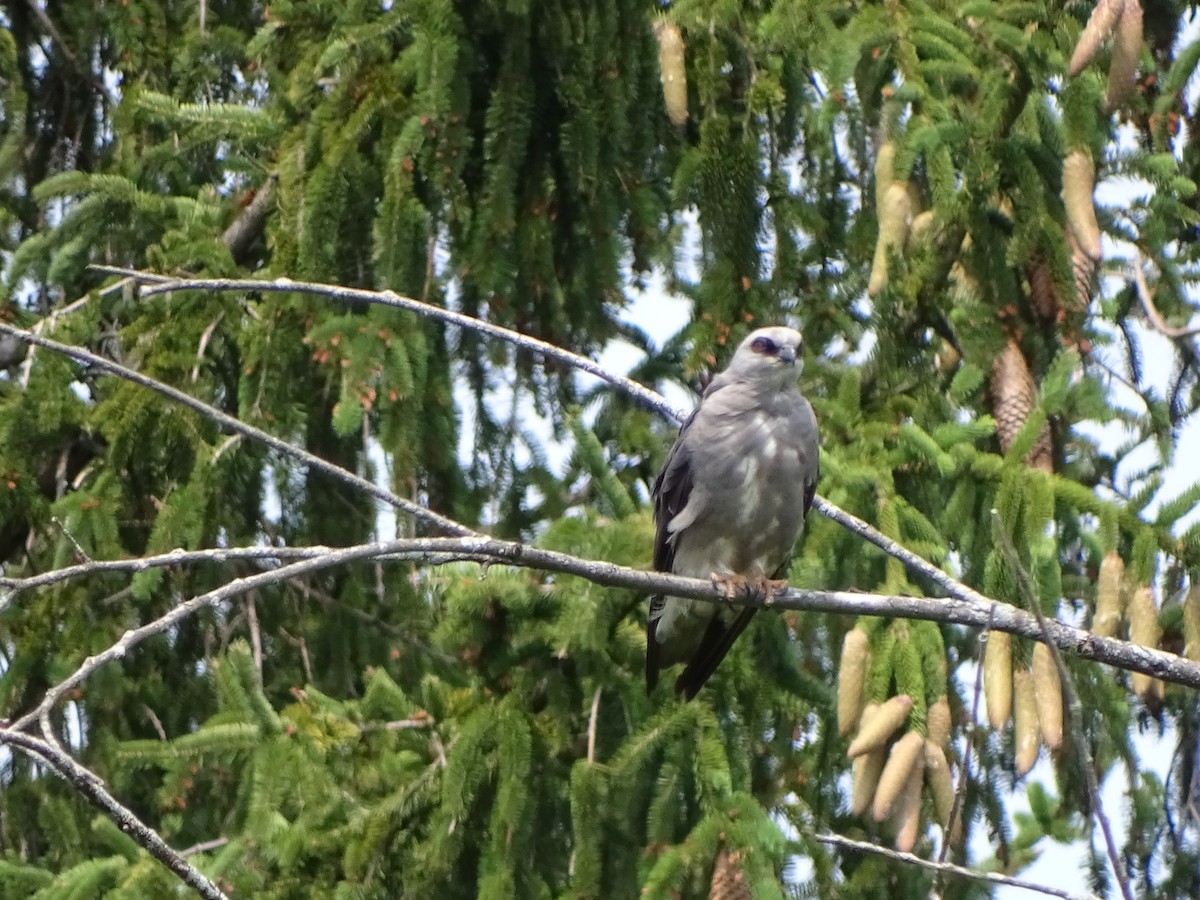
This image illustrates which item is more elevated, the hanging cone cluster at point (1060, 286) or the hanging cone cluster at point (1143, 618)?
the hanging cone cluster at point (1060, 286)

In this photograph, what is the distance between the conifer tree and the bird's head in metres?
0.18

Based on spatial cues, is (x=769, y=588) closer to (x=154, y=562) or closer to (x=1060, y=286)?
(x=1060, y=286)

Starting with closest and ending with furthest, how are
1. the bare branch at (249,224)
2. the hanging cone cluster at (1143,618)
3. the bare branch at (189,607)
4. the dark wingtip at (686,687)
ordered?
1. the bare branch at (189,607)
2. the hanging cone cluster at (1143,618)
3. the dark wingtip at (686,687)
4. the bare branch at (249,224)

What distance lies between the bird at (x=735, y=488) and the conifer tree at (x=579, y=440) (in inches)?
3.5

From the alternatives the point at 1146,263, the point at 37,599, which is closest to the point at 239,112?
the point at 37,599

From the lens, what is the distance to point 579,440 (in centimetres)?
379

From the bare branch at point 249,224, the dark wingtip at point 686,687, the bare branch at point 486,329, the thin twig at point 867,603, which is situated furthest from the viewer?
the bare branch at point 249,224

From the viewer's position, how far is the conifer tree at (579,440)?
358 centimetres

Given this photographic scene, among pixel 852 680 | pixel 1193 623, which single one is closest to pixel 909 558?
pixel 852 680

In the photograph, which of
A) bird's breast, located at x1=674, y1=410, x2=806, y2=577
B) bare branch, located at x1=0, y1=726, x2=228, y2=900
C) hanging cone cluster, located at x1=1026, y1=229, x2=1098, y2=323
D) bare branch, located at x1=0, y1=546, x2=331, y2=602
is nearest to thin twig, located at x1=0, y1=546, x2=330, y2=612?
bare branch, located at x1=0, y1=546, x2=331, y2=602

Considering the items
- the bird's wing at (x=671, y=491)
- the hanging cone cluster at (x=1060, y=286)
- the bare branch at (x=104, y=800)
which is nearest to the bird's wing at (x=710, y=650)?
the bird's wing at (x=671, y=491)

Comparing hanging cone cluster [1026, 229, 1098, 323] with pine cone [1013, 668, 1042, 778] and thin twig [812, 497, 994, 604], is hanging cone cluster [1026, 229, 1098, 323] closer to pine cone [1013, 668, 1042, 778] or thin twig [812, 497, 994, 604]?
thin twig [812, 497, 994, 604]

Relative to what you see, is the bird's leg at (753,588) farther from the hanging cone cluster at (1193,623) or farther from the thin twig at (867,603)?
the hanging cone cluster at (1193,623)

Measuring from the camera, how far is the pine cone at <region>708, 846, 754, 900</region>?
10.9 ft
